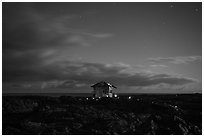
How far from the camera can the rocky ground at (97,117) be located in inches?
1265

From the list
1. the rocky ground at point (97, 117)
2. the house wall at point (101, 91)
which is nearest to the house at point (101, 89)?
the house wall at point (101, 91)

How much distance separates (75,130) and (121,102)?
13512 millimetres

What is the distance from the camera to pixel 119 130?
106 ft

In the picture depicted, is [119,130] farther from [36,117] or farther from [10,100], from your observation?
[10,100]

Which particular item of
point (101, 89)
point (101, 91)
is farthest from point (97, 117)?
point (101, 89)

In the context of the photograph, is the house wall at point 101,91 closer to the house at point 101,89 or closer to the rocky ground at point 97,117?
the house at point 101,89

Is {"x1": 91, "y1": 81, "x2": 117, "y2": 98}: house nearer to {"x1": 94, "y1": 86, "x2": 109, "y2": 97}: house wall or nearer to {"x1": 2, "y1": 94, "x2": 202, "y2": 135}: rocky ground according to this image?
{"x1": 94, "y1": 86, "x2": 109, "y2": 97}: house wall

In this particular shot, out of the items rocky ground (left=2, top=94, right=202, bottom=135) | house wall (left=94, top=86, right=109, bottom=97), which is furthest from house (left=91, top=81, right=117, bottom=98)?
rocky ground (left=2, top=94, right=202, bottom=135)

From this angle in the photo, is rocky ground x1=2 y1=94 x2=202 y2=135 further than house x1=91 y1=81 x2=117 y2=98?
No

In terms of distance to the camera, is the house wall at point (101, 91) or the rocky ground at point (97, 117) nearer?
the rocky ground at point (97, 117)

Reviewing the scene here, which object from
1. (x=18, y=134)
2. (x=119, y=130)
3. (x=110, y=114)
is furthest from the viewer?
(x=110, y=114)

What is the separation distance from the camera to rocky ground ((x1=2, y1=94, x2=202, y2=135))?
32.1m

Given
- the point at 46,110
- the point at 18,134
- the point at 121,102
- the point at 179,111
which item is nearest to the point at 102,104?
the point at 121,102

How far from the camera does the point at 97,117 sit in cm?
3572
